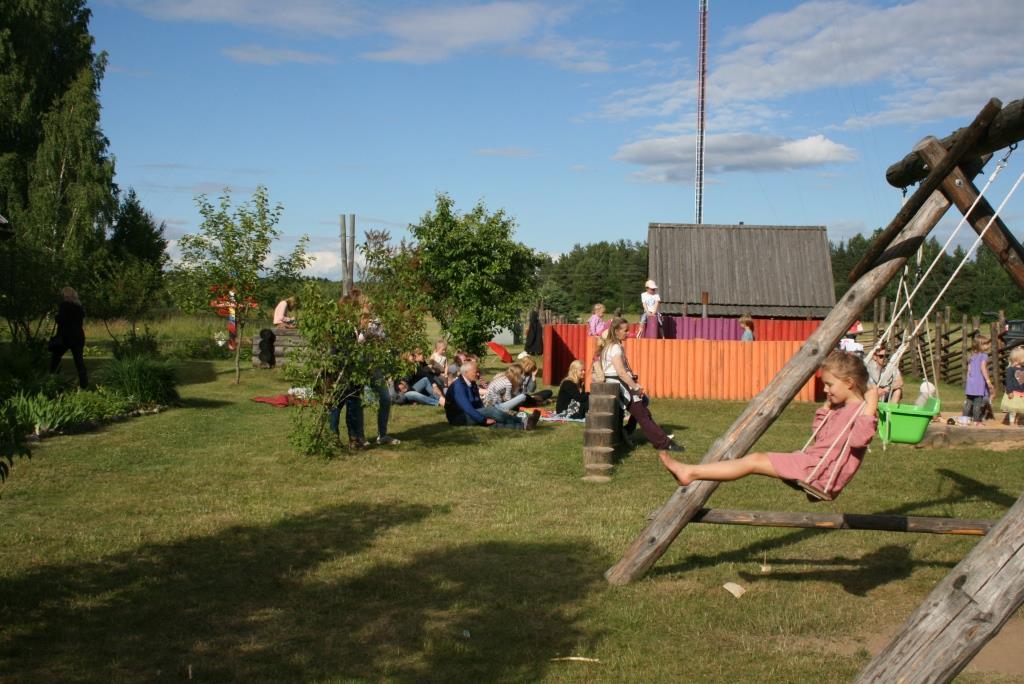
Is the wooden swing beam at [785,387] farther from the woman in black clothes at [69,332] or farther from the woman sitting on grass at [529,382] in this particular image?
the woman in black clothes at [69,332]

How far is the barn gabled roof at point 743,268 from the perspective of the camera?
29.5m

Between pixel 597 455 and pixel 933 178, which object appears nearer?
pixel 933 178

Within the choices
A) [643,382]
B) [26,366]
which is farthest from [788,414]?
[26,366]

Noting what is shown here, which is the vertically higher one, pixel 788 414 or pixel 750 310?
pixel 750 310

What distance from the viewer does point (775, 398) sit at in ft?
20.9

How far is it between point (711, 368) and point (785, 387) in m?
13.4

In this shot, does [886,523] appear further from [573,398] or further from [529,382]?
[529,382]

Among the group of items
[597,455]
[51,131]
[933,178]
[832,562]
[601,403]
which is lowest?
[832,562]

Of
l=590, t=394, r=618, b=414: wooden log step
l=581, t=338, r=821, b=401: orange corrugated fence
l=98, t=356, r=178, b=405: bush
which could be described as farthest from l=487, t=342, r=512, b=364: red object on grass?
l=590, t=394, r=618, b=414: wooden log step

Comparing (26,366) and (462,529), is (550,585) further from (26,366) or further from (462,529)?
(26,366)

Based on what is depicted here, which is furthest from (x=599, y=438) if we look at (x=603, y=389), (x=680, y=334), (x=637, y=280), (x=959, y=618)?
(x=637, y=280)

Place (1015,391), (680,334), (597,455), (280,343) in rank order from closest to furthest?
(597,455) → (1015,391) → (280,343) → (680,334)

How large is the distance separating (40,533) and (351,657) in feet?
11.9

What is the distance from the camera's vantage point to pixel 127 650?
503cm
